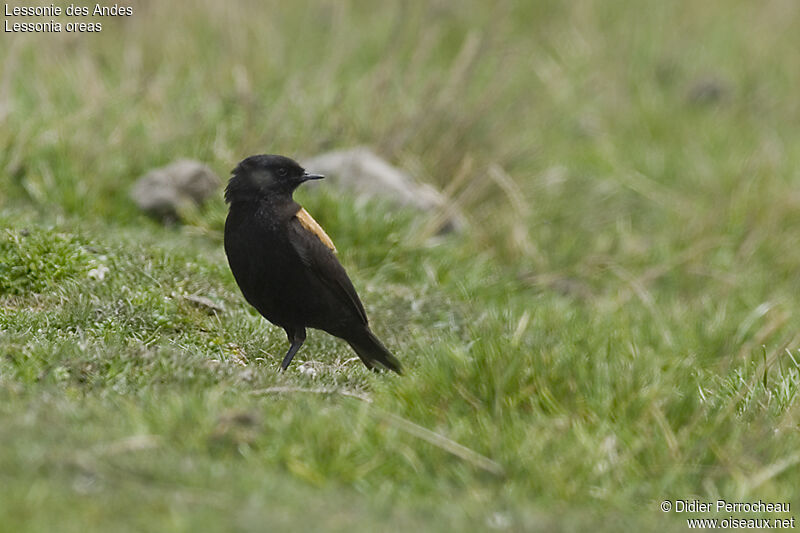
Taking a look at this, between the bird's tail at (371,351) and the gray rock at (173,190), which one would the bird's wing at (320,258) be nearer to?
the bird's tail at (371,351)

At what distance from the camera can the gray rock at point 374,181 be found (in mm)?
8891

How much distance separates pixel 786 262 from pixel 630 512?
6.33 meters

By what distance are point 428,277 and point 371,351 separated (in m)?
2.13

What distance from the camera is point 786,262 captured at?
32.0ft

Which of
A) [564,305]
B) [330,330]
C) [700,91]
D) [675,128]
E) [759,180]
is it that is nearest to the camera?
[330,330]

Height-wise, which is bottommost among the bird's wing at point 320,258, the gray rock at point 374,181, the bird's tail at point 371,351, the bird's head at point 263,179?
the gray rock at point 374,181

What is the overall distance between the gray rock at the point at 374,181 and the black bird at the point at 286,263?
2750 mm

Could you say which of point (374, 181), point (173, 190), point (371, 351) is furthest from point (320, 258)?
point (374, 181)

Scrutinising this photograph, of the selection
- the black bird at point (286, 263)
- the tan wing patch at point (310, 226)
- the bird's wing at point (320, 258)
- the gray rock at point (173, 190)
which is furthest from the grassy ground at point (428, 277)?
the tan wing patch at point (310, 226)

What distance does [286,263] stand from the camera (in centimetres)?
570

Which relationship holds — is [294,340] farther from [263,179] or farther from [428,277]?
[428,277]

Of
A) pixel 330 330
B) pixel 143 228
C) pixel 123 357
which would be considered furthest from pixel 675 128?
pixel 123 357

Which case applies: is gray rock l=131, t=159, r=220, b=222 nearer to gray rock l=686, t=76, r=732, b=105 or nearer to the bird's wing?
the bird's wing

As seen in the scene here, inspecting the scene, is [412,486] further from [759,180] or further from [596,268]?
[759,180]
